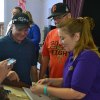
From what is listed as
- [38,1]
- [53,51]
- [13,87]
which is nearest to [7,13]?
A: [38,1]

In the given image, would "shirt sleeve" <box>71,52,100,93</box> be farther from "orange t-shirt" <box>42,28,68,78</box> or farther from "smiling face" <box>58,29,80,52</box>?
"orange t-shirt" <box>42,28,68,78</box>

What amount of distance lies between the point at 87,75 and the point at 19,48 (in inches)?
40.1

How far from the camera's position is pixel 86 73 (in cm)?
139

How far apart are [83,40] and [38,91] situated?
1.32 feet

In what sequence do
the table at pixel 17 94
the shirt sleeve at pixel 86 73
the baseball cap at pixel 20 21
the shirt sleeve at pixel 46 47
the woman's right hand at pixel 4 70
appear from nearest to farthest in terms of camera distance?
the shirt sleeve at pixel 86 73 → the woman's right hand at pixel 4 70 → the table at pixel 17 94 → the baseball cap at pixel 20 21 → the shirt sleeve at pixel 46 47

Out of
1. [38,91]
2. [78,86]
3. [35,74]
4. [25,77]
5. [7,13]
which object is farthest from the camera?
[7,13]

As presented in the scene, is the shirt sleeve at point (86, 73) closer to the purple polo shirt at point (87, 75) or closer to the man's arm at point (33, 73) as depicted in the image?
the purple polo shirt at point (87, 75)

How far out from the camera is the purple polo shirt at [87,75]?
1.40 metres

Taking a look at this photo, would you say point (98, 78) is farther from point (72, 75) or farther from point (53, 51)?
point (53, 51)

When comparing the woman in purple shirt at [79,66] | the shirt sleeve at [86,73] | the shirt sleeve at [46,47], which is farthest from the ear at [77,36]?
the shirt sleeve at [46,47]

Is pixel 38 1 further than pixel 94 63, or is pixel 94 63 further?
pixel 38 1

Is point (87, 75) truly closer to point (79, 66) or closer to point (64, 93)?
point (79, 66)

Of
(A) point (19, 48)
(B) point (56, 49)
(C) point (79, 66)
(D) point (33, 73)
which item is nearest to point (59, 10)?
(B) point (56, 49)

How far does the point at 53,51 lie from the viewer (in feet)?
8.04
